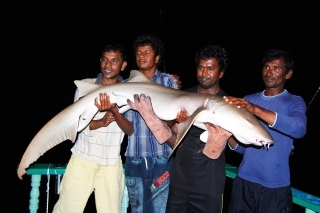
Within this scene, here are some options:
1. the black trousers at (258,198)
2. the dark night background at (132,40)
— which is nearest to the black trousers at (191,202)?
the black trousers at (258,198)

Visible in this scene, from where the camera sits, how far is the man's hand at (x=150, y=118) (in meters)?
3.05

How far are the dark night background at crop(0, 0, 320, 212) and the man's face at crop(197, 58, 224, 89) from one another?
2284 centimetres

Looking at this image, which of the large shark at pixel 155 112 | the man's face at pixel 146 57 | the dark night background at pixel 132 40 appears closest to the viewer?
the large shark at pixel 155 112

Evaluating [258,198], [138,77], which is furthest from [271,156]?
[138,77]

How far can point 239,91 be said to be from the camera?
35.2 m

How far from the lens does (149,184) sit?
3248 millimetres

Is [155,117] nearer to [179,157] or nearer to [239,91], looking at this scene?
[179,157]

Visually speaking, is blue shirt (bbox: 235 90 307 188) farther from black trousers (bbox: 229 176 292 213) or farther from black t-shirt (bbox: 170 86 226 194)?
black t-shirt (bbox: 170 86 226 194)

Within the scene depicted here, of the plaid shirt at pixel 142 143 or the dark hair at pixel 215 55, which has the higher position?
the dark hair at pixel 215 55

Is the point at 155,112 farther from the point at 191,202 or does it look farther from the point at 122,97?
the point at 191,202

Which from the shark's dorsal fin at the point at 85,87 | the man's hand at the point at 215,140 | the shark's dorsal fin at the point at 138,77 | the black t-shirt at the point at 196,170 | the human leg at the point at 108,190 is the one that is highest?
the shark's dorsal fin at the point at 138,77

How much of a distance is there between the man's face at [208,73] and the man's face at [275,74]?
1.75 ft

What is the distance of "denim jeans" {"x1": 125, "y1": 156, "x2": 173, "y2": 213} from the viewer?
10.6ft

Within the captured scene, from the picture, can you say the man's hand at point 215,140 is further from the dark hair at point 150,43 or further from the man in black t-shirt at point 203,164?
the dark hair at point 150,43
